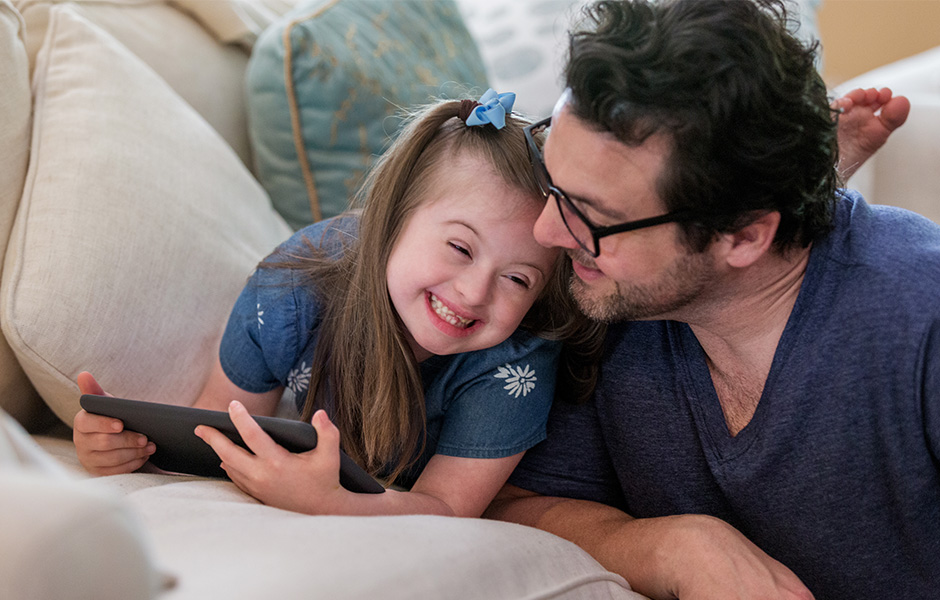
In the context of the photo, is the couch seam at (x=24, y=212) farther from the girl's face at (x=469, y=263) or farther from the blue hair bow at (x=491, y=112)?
the blue hair bow at (x=491, y=112)

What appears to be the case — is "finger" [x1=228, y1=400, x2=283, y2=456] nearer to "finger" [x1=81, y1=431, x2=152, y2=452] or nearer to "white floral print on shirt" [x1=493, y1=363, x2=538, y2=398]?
"finger" [x1=81, y1=431, x2=152, y2=452]

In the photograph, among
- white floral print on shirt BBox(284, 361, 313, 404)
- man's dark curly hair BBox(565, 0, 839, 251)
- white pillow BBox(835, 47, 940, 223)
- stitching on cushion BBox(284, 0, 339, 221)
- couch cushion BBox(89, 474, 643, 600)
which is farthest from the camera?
white pillow BBox(835, 47, 940, 223)

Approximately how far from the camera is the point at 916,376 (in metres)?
0.86

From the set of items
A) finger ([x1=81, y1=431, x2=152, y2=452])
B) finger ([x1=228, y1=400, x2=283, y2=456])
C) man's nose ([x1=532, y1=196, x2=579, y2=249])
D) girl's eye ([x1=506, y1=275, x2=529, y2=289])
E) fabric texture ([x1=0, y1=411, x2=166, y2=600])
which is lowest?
finger ([x1=81, y1=431, x2=152, y2=452])

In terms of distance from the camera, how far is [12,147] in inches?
42.2

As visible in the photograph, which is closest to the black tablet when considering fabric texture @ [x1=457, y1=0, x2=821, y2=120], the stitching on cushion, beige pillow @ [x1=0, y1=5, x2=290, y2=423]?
beige pillow @ [x1=0, y1=5, x2=290, y2=423]

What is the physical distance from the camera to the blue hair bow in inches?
41.4

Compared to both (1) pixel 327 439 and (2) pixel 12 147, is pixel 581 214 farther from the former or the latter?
(2) pixel 12 147

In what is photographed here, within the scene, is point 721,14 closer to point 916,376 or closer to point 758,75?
point 758,75

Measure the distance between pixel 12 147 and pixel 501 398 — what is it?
2.50ft

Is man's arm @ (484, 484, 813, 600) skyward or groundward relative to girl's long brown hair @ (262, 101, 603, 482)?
groundward

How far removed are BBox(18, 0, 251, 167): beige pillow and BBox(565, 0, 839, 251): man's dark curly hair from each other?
2.86 ft

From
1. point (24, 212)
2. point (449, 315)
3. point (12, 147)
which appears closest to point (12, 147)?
point (12, 147)

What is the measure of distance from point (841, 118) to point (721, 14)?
1.73 feet
